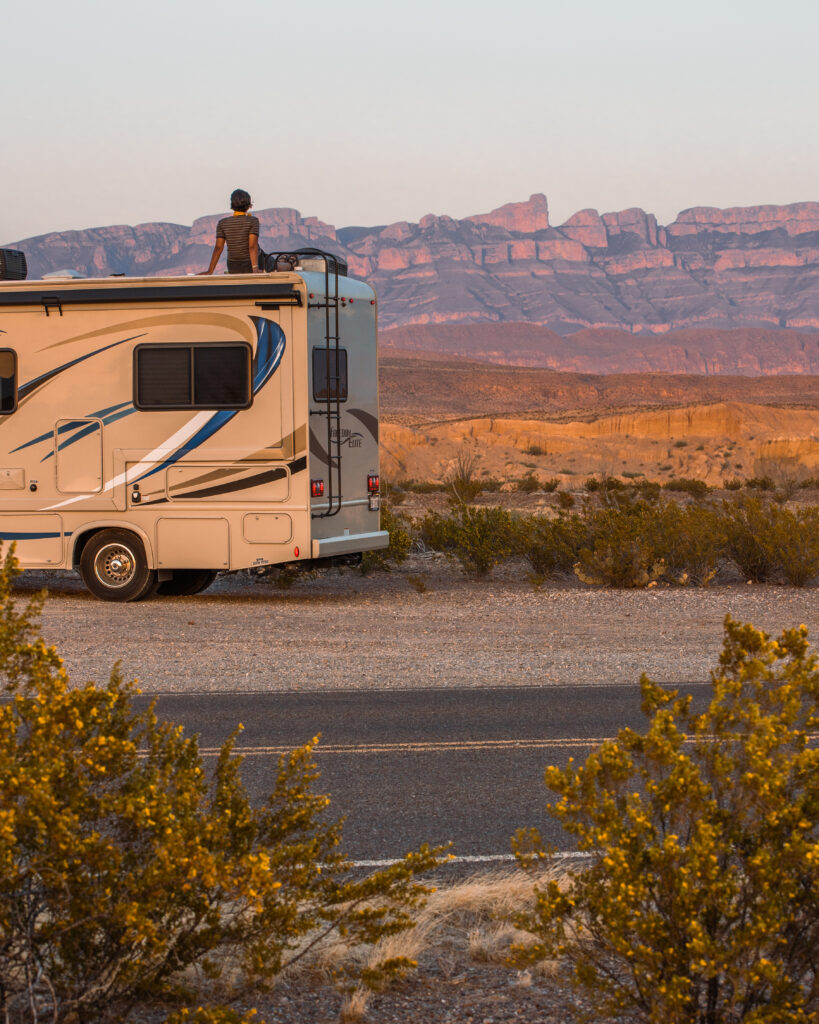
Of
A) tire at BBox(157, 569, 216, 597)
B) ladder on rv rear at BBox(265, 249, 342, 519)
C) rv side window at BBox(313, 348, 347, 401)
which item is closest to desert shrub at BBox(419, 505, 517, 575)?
tire at BBox(157, 569, 216, 597)

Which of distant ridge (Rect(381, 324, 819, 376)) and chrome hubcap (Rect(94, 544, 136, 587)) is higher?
distant ridge (Rect(381, 324, 819, 376))

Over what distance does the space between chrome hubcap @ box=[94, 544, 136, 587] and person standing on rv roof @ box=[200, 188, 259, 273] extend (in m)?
3.32

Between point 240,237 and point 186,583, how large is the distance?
4.30 meters

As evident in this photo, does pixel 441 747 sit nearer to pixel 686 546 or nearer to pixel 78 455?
pixel 78 455

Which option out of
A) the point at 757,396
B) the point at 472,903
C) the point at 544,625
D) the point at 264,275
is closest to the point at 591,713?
the point at 472,903

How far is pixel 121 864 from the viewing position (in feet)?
10.3

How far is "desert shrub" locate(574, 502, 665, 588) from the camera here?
15.8 m

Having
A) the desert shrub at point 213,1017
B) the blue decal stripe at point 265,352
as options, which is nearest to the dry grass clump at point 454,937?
the desert shrub at point 213,1017

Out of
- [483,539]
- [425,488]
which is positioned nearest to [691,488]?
[425,488]

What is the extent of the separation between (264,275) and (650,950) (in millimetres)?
10715

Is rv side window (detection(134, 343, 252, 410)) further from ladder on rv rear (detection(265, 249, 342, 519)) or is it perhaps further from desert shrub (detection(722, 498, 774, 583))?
desert shrub (detection(722, 498, 774, 583))

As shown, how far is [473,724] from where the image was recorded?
7.96 meters

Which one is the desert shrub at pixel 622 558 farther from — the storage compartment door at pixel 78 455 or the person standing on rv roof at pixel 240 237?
the storage compartment door at pixel 78 455

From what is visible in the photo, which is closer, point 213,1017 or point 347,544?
point 213,1017
